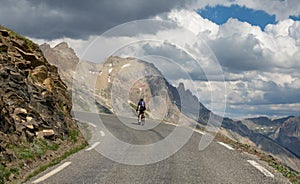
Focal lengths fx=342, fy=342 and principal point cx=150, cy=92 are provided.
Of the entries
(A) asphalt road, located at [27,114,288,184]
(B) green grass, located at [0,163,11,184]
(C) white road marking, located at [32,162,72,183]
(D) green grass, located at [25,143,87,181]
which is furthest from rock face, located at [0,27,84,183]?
(A) asphalt road, located at [27,114,288,184]

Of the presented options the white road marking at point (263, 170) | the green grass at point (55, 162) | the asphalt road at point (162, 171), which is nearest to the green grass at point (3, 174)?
the green grass at point (55, 162)

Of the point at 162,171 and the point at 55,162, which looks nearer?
the point at 162,171

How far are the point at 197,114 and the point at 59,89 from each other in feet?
32.2

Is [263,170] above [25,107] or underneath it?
underneath

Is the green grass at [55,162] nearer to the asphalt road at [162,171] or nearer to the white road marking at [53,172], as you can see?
the asphalt road at [162,171]

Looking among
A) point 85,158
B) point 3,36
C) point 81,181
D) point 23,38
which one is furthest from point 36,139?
point 23,38

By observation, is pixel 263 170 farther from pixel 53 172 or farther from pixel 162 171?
pixel 53 172

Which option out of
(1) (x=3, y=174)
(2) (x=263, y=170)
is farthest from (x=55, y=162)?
Answer: (2) (x=263, y=170)

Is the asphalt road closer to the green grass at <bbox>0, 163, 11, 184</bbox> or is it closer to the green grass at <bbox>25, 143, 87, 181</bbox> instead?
the green grass at <bbox>25, 143, 87, 181</bbox>

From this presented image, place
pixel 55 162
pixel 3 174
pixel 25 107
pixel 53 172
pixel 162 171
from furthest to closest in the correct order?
1. pixel 25 107
2. pixel 55 162
3. pixel 162 171
4. pixel 53 172
5. pixel 3 174

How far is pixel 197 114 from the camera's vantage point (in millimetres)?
14703

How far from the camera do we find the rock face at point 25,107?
11.2m

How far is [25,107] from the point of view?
46.8 ft

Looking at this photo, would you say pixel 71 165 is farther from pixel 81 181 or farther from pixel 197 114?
pixel 197 114
